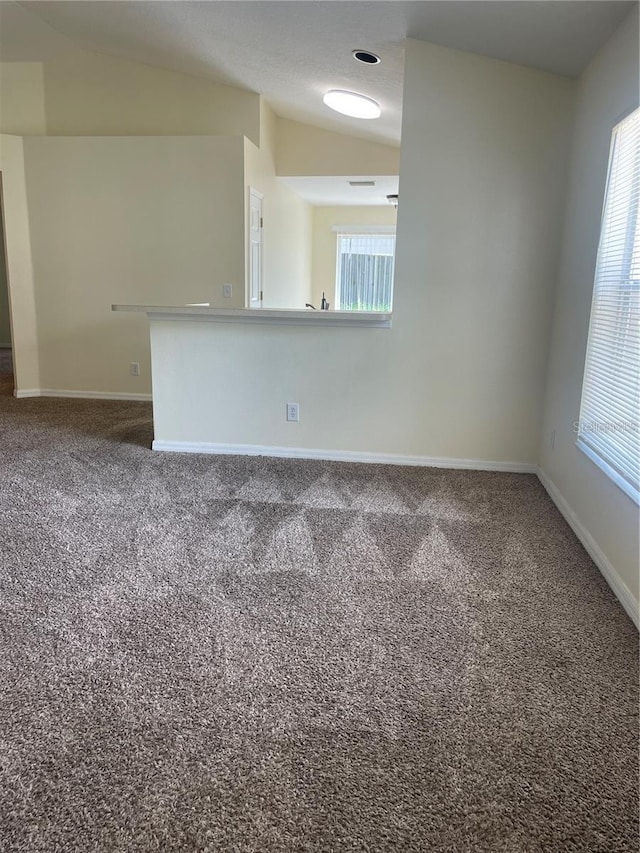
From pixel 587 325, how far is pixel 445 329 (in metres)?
0.94

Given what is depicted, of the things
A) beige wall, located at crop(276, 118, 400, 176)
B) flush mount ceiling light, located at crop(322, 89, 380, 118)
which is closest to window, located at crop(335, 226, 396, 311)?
beige wall, located at crop(276, 118, 400, 176)

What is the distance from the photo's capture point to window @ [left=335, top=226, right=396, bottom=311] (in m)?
8.89

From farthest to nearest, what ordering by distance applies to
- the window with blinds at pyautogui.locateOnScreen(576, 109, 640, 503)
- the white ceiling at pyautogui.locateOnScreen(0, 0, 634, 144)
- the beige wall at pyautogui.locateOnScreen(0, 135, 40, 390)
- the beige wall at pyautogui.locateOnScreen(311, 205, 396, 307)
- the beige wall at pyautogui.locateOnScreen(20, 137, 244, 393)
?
the beige wall at pyautogui.locateOnScreen(311, 205, 396, 307) → the beige wall at pyautogui.locateOnScreen(0, 135, 40, 390) → the beige wall at pyautogui.locateOnScreen(20, 137, 244, 393) → the white ceiling at pyautogui.locateOnScreen(0, 0, 634, 144) → the window with blinds at pyautogui.locateOnScreen(576, 109, 640, 503)

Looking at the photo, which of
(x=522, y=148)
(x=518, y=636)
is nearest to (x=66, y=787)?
(x=518, y=636)

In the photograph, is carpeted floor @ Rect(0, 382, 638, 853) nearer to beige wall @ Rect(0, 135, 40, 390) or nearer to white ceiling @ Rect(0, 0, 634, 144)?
white ceiling @ Rect(0, 0, 634, 144)

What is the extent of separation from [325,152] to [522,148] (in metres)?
2.97

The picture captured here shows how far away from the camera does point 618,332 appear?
8.23ft

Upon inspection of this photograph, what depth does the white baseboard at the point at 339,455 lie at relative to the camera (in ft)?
12.5

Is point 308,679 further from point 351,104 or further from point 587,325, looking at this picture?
point 351,104

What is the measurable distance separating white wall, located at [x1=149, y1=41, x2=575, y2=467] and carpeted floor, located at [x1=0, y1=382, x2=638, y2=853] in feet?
2.68

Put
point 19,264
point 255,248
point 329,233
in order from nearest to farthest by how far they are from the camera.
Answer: point 19,264, point 255,248, point 329,233

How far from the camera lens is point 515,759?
4.90 feet

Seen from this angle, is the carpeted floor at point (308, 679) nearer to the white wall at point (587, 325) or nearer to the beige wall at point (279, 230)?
the white wall at point (587, 325)

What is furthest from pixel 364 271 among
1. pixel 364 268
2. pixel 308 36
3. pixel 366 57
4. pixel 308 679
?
pixel 308 679
